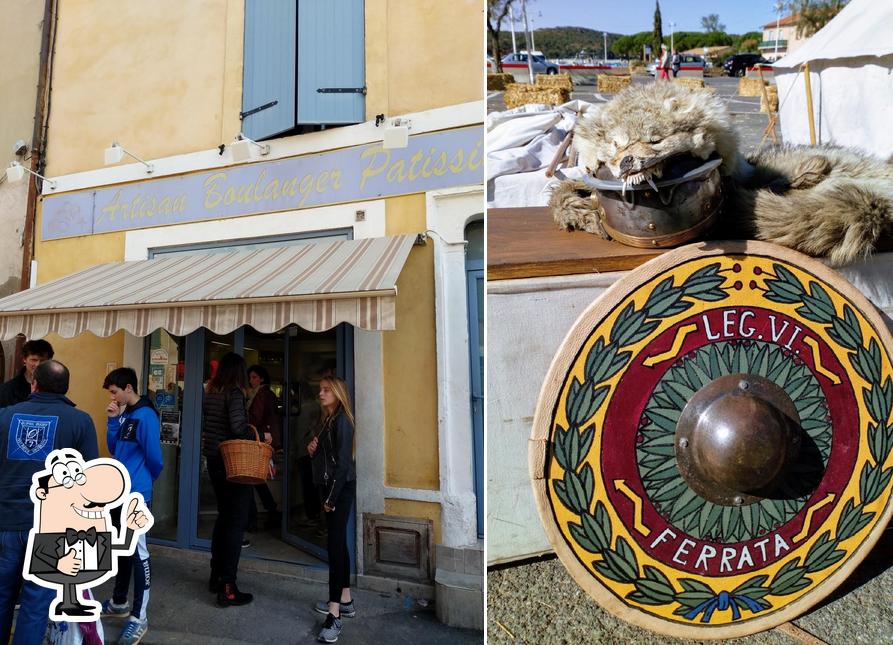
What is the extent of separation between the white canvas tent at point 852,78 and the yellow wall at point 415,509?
8.78ft

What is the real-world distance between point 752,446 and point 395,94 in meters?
3.09

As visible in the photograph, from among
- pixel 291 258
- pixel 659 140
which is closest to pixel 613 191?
pixel 659 140

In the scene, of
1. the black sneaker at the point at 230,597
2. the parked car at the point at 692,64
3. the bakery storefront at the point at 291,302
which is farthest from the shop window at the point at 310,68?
the parked car at the point at 692,64

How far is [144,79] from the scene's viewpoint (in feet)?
15.6

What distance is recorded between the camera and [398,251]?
353 centimetres

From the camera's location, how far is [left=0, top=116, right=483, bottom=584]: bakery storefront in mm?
3346

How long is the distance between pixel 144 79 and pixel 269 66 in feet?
3.70

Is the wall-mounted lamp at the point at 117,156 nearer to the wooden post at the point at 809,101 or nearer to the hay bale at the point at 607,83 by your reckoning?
the wooden post at the point at 809,101

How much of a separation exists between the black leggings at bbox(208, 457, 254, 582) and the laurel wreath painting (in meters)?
2.35

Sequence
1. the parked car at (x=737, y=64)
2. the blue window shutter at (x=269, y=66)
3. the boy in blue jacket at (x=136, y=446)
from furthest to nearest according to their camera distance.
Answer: the parked car at (x=737, y=64), the blue window shutter at (x=269, y=66), the boy in blue jacket at (x=136, y=446)

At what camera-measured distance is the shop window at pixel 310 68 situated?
A: 13.3ft

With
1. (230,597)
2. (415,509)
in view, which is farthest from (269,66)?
(230,597)

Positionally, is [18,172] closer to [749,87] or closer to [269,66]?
[269,66]

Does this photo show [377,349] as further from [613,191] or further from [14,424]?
[613,191]
